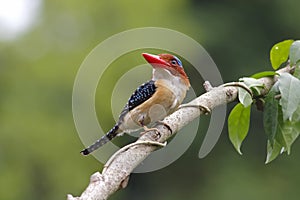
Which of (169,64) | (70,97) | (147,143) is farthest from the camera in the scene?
(70,97)

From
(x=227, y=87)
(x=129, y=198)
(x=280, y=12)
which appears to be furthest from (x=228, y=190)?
(x=227, y=87)

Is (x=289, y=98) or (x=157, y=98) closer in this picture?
(x=289, y=98)

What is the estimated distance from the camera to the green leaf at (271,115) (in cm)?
76

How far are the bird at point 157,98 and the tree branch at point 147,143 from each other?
29 millimetres

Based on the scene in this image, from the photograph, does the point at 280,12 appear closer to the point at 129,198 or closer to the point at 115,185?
the point at 129,198

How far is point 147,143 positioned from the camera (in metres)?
0.71

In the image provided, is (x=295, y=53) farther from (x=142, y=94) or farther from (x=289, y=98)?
(x=142, y=94)

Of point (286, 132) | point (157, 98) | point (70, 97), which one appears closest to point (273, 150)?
point (286, 132)

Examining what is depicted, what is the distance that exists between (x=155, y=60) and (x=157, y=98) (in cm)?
8

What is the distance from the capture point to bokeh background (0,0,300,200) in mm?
3994

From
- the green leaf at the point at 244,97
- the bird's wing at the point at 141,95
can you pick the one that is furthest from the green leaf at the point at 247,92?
the bird's wing at the point at 141,95

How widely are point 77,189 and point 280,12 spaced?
1751mm

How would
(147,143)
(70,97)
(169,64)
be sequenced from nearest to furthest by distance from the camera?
1. (147,143)
2. (169,64)
3. (70,97)

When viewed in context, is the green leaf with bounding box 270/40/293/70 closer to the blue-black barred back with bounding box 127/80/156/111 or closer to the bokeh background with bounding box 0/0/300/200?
the blue-black barred back with bounding box 127/80/156/111
